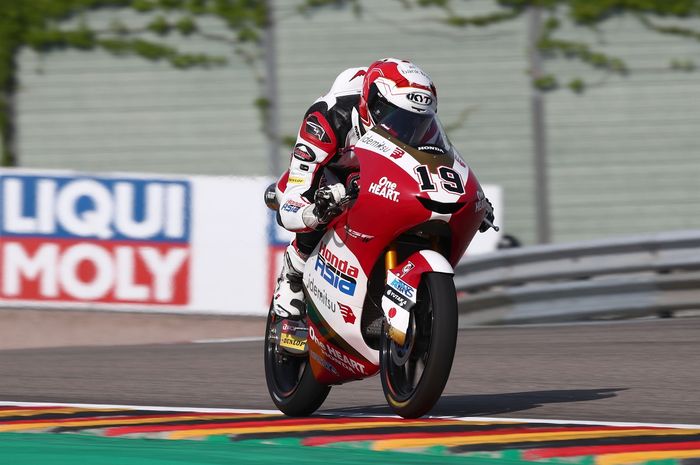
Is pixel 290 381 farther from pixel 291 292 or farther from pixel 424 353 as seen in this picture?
pixel 424 353

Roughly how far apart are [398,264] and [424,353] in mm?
393

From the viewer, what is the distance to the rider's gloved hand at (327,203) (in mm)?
5949

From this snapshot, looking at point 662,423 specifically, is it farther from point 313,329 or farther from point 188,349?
point 188,349

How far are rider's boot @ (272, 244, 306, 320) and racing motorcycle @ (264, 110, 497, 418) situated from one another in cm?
32

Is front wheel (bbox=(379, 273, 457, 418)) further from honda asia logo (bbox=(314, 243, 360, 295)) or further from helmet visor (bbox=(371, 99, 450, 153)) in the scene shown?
helmet visor (bbox=(371, 99, 450, 153))

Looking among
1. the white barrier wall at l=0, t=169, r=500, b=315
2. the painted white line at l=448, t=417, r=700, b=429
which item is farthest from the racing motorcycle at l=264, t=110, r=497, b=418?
the white barrier wall at l=0, t=169, r=500, b=315

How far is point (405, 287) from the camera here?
5645 millimetres

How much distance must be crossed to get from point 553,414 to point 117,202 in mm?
8443

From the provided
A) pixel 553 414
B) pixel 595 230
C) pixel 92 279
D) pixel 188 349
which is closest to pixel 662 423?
pixel 553 414

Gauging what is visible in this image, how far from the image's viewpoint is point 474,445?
17.1ft

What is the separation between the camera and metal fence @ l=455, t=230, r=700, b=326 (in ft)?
37.8

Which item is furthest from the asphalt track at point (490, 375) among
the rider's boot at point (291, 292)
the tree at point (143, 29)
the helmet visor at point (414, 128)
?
the tree at point (143, 29)

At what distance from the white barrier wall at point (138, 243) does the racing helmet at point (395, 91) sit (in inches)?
301

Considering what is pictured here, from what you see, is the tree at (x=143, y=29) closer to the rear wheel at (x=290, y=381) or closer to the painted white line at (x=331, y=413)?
the painted white line at (x=331, y=413)
